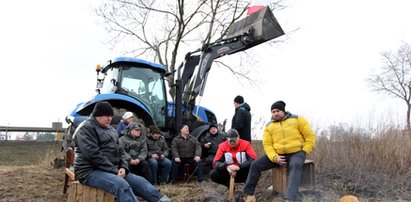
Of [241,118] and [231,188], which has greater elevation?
[241,118]

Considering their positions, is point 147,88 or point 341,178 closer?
point 341,178

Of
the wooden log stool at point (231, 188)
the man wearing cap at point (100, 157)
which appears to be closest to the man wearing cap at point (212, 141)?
the wooden log stool at point (231, 188)

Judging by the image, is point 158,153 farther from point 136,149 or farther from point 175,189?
point 175,189

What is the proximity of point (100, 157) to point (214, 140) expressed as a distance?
345cm

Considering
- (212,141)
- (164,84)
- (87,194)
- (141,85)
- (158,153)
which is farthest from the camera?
(164,84)

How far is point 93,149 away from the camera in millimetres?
3732

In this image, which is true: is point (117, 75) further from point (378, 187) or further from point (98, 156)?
point (378, 187)

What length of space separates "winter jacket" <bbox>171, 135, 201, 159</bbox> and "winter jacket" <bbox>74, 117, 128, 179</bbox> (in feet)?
9.06

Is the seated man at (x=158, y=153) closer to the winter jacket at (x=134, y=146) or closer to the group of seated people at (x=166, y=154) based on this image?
the group of seated people at (x=166, y=154)

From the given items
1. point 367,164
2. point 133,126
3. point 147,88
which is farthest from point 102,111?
point 367,164

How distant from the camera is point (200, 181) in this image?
6660 mm

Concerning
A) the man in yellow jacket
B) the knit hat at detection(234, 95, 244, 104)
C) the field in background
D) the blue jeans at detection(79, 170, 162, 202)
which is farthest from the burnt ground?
the blue jeans at detection(79, 170, 162, 202)

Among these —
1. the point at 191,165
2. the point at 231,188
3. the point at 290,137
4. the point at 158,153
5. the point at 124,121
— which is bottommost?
the point at 231,188

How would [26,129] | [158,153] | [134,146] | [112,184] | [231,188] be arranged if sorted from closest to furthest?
[112,184], [231,188], [134,146], [158,153], [26,129]
